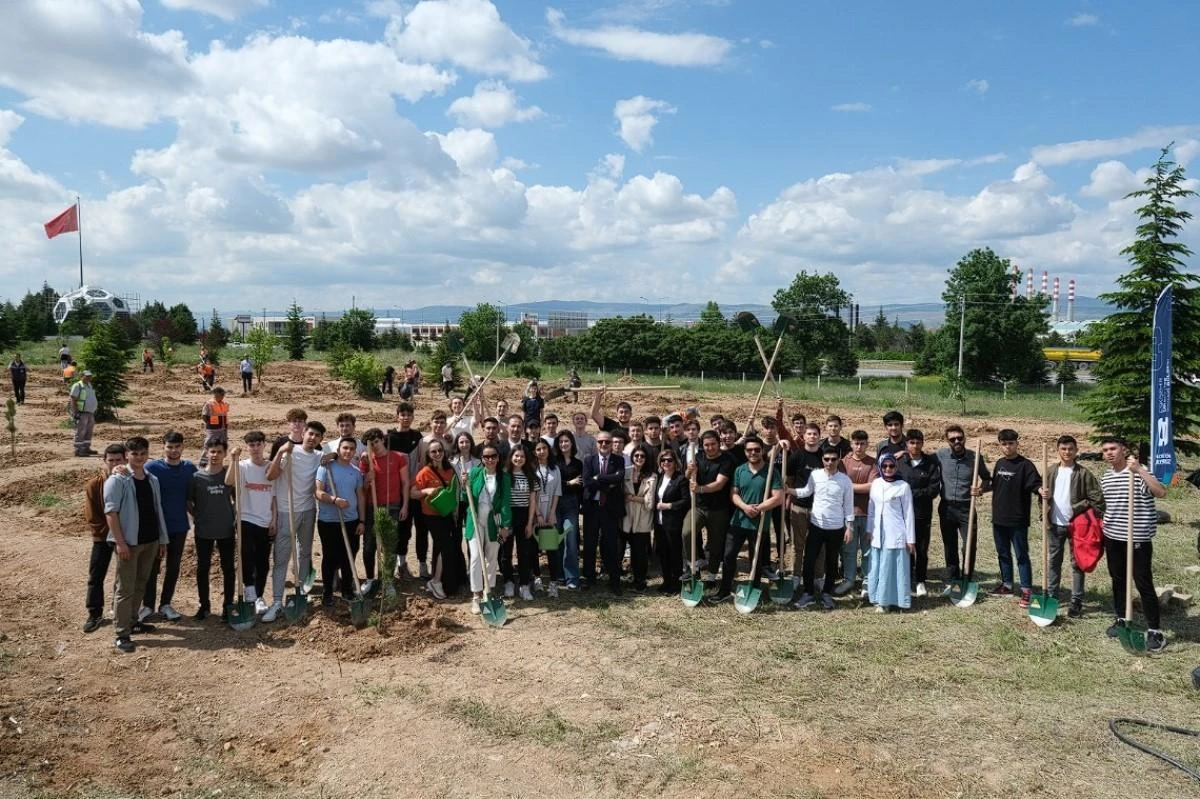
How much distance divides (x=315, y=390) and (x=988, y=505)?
83.1 ft

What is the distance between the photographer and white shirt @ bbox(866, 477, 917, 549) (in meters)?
7.86

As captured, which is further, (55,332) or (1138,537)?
(55,332)

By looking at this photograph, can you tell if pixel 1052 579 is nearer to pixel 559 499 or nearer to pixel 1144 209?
pixel 559 499

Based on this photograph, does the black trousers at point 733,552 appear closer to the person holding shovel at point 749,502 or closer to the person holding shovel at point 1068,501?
the person holding shovel at point 749,502

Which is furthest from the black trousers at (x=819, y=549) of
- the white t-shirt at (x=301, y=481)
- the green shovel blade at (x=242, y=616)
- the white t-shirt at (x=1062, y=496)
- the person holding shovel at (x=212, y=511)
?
the person holding shovel at (x=212, y=511)

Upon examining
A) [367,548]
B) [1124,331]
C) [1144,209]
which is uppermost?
[1144,209]

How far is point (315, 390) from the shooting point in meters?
31.5

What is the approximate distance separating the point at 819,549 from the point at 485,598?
334cm

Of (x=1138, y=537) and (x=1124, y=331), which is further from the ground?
(x=1124, y=331)

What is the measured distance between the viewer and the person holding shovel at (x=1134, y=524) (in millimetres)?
6938

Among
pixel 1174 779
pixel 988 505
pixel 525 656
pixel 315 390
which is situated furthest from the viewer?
pixel 315 390

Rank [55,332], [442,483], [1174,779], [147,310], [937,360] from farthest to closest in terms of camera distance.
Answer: [147,310]
[55,332]
[937,360]
[442,483]
[1174,779]

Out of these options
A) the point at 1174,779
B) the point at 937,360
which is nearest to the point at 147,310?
the point at 937,360

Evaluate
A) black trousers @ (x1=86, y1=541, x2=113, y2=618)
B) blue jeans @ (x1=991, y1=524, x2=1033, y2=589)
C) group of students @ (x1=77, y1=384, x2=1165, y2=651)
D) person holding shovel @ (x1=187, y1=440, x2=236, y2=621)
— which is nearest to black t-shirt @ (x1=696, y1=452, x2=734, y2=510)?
group of students @ (x1=77, y1=384, x2=1165, y2=651)
